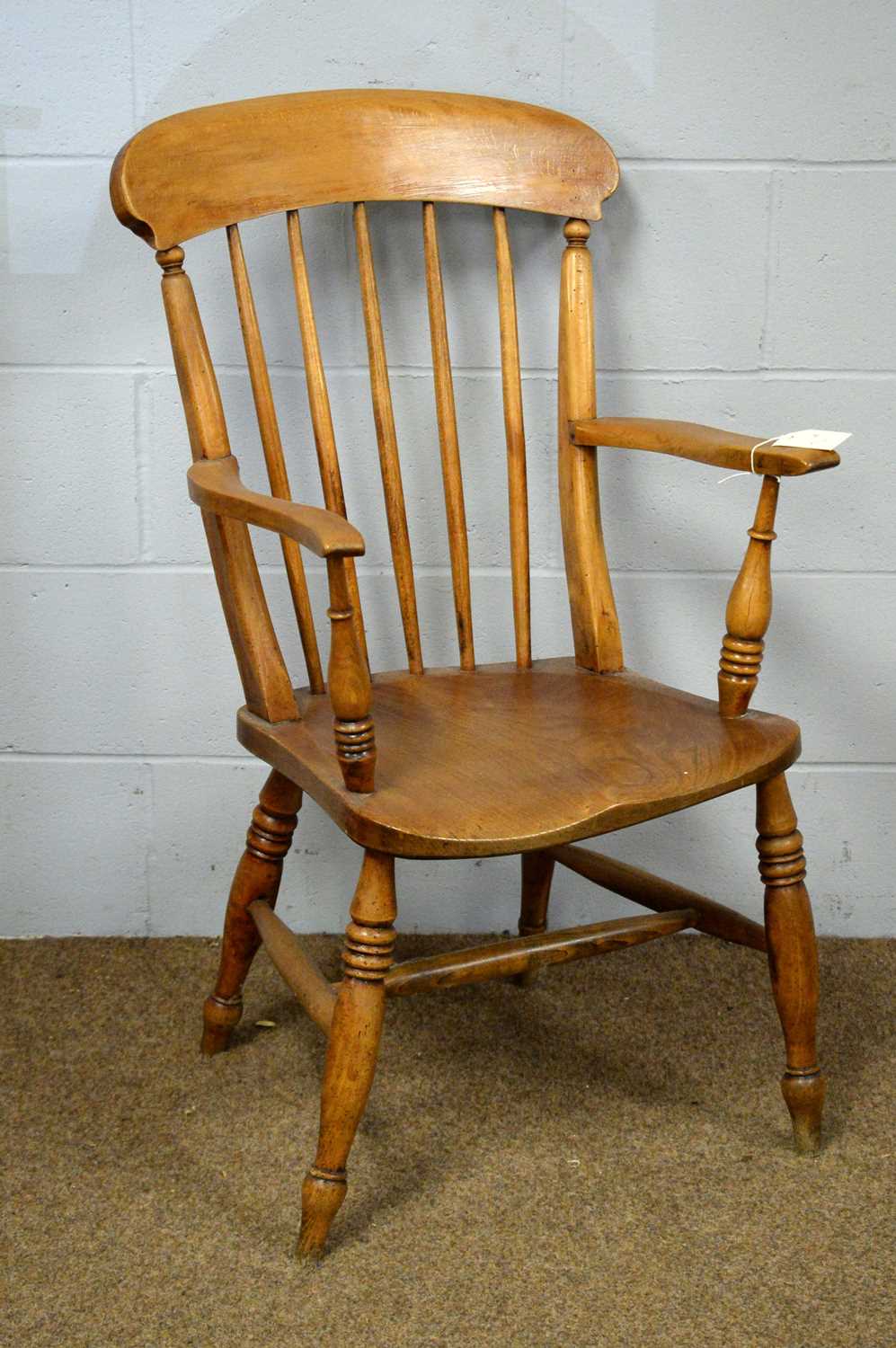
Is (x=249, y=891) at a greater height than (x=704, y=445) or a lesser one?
lesser

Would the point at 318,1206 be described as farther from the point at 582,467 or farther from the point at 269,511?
the point at 582,467

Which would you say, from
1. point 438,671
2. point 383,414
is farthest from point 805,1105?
point 383,414

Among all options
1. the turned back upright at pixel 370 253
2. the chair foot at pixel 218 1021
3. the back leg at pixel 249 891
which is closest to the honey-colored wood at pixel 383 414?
the turned back upright at pixel 370 253

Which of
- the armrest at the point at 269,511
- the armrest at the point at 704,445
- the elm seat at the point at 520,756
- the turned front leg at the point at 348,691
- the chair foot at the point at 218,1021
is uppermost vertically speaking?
the armrest at the point at 704,445

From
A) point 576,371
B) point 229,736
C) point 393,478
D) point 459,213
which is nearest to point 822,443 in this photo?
point 576,371

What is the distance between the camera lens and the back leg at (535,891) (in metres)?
1.56

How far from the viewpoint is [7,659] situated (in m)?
1.67

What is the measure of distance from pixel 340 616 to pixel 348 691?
6 cm

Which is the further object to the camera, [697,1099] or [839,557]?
[839,557]

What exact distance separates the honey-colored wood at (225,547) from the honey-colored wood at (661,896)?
15.1 inches

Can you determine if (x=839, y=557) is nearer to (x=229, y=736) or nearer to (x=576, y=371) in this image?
(x=576, y=371)

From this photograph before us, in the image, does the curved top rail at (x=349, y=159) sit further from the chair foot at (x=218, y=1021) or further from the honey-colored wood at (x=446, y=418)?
the chair foot at (x=218, y=1021)

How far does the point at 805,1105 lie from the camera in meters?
1.30

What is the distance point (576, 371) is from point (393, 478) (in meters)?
0.23
